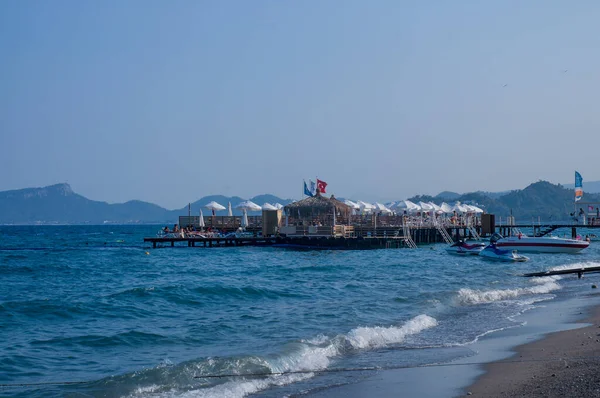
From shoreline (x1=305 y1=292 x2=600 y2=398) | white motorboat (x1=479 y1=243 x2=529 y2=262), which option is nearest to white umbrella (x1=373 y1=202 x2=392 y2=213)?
white motorboat (x1=479 y1=243 x2=529 y2=262)

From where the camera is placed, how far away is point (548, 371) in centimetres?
1034

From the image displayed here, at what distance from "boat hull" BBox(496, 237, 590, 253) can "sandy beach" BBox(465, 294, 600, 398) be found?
29.9 m

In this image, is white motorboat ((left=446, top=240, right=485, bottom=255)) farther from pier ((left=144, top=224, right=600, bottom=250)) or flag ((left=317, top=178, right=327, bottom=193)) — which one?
flag ((left=317, top=178, right=327, bottom=193))

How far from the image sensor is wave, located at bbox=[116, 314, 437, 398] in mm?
10211

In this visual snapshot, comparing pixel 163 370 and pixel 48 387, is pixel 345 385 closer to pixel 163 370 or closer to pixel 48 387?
pixel 163 370

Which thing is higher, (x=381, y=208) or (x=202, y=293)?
(x=381, y=208)

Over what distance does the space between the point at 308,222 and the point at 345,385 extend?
40879 millimetres

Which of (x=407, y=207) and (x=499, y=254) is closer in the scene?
(x=499, y=254)

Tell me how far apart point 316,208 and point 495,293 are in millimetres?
Answer: 30283

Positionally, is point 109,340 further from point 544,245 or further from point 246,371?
point 544,245

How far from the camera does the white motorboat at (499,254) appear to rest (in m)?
37.5

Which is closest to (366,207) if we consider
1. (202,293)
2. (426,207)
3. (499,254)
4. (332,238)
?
(426,207)

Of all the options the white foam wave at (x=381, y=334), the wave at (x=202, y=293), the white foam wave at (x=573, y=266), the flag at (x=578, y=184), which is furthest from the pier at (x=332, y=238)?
the white foam wave at (x=381, y=334)

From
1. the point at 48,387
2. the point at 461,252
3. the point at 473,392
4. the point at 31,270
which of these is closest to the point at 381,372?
the point at 473,392
